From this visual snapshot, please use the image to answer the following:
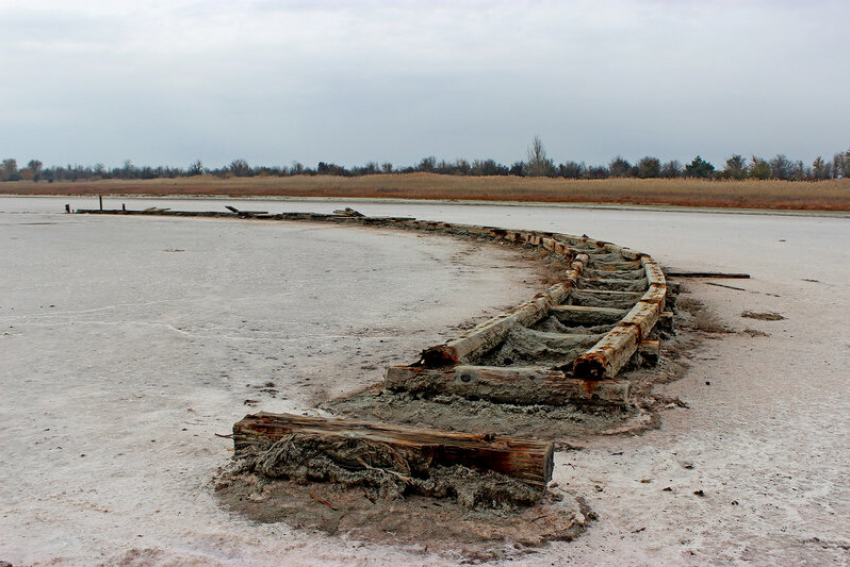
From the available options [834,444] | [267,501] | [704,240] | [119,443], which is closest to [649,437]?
[834,444]

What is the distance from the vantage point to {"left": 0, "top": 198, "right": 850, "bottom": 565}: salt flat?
8.01 ft

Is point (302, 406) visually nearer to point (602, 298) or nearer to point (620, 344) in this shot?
point (620, 344)

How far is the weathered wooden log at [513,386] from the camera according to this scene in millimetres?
3666

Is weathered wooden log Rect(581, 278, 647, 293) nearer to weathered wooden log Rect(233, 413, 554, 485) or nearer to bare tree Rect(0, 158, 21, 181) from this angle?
weathered wooden log Rect(233, 413, 554, 485)

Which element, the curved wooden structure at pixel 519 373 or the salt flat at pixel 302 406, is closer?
the salt flat at pixel 302 406

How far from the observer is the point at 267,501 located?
271cm

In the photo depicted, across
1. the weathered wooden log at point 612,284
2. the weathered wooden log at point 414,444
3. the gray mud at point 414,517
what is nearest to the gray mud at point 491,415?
the weathered wooden log at point 414,444

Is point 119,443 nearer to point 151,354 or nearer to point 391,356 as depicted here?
point 151,354

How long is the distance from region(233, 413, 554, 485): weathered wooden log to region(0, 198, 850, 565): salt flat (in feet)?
0.71

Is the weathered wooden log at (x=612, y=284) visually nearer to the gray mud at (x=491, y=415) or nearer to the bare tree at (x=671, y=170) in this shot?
the gray mud at (x=491, y=415)

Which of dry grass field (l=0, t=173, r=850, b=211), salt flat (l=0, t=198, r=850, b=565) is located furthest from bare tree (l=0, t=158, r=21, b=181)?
salt flat (l=0, t=198, r=850, b=565)

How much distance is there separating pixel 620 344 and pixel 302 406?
180cm

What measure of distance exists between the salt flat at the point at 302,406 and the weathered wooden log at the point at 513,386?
1.05ft

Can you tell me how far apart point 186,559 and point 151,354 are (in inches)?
114
